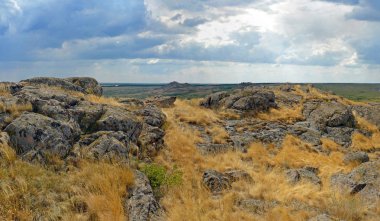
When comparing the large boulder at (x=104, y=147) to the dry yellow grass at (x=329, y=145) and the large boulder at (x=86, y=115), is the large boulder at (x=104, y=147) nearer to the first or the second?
the large boulder at (x=86, y=115)

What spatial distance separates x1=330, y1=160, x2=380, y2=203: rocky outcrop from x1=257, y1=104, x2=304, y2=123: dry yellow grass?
15.3m

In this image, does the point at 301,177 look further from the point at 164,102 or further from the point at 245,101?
the point at 164,102

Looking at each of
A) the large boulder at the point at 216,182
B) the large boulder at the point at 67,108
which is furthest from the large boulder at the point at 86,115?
the large boulder at the point at 216,182

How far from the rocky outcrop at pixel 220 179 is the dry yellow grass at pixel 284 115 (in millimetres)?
17436

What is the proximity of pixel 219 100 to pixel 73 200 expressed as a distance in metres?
26.7

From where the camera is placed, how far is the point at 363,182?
13898 mm

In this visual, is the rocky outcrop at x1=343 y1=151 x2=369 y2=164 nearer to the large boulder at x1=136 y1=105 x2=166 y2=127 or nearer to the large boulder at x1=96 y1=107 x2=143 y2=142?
the large boulder at x1=136 y1=105 x2=166 y2=127

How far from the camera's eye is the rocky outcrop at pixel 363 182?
1274 cm

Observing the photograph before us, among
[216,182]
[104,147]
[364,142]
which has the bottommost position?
[364,142]

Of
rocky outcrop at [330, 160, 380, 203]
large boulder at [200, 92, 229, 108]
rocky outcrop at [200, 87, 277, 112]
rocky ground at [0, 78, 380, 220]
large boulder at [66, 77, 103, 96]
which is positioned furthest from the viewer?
large boulder at [200, 92, 229, 108]

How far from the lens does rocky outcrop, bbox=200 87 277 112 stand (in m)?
33.0

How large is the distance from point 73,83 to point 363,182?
870 inches

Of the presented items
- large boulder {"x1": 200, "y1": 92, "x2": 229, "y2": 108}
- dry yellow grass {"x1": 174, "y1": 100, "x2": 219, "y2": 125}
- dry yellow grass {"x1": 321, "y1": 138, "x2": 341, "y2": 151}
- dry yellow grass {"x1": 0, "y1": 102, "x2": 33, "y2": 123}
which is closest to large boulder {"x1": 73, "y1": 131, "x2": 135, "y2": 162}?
dry yellow grass {"x1": 0, "y1": 102, "x2": 33, "y2": 123}

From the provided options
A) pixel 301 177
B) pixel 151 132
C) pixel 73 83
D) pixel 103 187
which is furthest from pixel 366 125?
pixel 103 187
